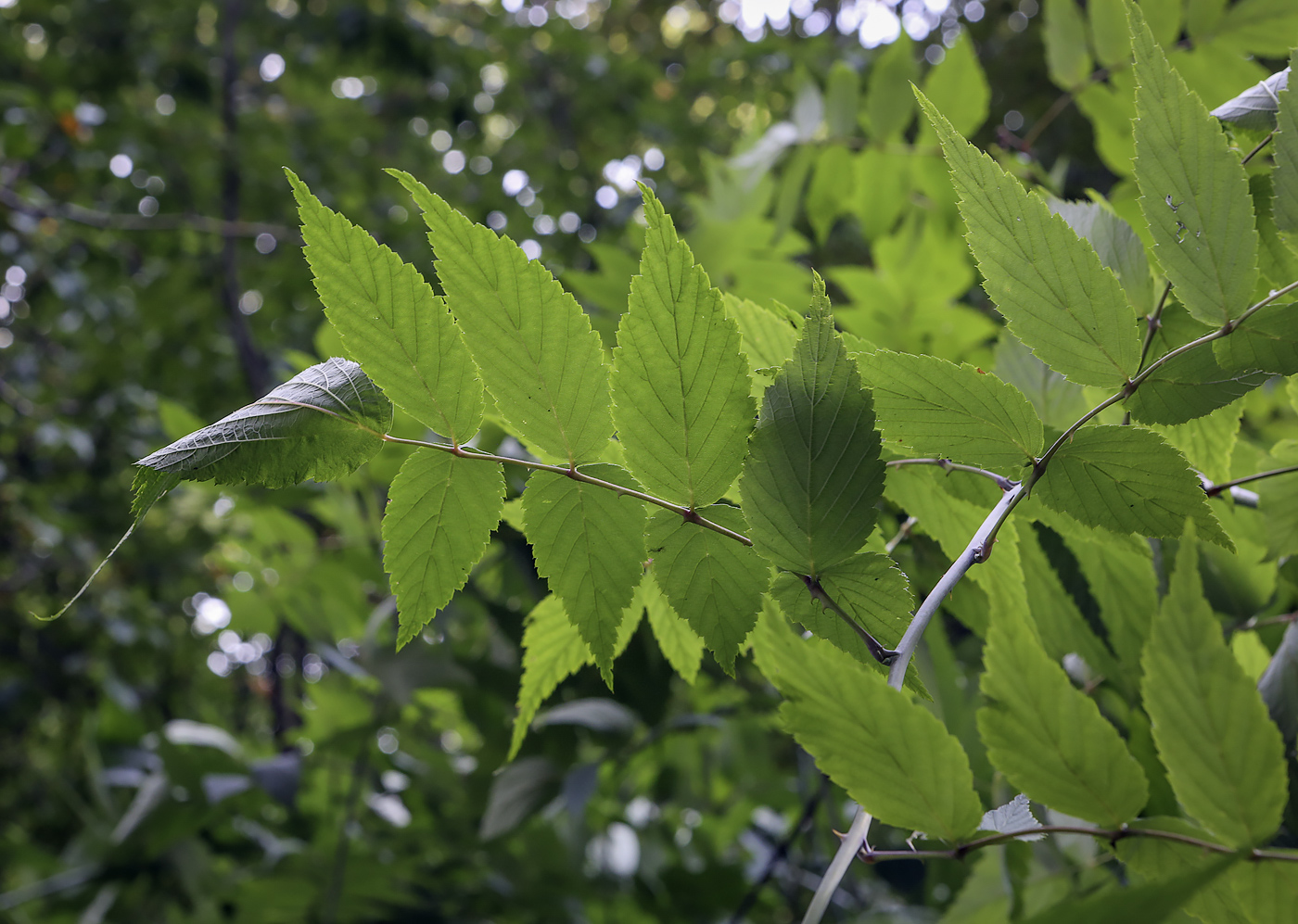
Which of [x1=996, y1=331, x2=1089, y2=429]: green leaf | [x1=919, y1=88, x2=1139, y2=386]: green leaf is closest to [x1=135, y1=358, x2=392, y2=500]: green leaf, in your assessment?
[x1=919, y1=88, x2=1139, y2=386]: green leaf

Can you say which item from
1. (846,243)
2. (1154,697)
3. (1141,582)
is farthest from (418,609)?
(846,243)

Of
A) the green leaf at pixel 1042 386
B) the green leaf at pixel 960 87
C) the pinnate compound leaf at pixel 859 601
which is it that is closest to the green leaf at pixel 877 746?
the pinnate compound leaf at pixel 859 601

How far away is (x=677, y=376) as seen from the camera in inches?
12.1

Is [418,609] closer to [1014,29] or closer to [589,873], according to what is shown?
[589,873]

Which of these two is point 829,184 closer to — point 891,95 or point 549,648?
point 891,95

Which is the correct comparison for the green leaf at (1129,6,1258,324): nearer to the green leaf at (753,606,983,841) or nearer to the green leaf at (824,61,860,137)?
the green leaf at (753,606,983,841)

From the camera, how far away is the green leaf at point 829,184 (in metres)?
0.99

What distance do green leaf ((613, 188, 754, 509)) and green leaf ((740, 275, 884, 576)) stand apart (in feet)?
0.04

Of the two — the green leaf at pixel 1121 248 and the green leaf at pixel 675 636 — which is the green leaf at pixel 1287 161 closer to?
the green leaf at pixel 1121 248

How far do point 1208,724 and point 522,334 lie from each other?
260 mm

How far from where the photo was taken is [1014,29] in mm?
4180

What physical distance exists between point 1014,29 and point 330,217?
4.73 meters

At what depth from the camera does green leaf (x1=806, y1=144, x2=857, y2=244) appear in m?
0.99

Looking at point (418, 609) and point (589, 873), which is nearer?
point (418, 609)
